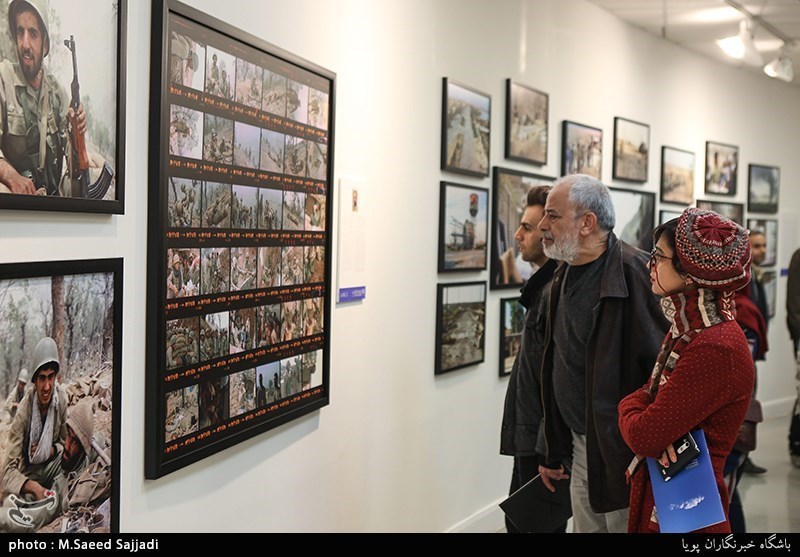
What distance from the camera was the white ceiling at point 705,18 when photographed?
268 inches

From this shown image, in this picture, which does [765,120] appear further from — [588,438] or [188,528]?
[188,528]

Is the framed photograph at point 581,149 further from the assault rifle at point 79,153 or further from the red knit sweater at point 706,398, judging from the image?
the assault rifle at point 79,153

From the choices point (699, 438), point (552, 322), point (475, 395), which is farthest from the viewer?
point (475, 395)

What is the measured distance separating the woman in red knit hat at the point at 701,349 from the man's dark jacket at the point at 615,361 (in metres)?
0.45

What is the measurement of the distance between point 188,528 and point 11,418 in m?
0.97

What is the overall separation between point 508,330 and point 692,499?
3.23m

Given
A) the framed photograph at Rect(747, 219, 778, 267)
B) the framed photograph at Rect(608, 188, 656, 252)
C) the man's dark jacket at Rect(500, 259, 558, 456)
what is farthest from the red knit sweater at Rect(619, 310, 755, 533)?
the framed photograph at Rect(747, 219, 778, 267)

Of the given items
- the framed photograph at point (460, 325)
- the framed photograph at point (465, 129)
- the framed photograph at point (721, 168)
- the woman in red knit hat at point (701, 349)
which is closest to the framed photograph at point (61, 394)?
the woman in red knit hat at point (701, 349)

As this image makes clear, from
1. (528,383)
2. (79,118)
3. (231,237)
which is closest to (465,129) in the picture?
(528,383)

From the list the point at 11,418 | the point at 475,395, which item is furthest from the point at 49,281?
the point at 475,395

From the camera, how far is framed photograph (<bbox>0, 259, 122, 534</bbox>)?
7.13 ft

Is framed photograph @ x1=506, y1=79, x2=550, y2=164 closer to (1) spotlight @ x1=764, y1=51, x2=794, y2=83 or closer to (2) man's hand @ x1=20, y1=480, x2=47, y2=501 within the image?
(1) spotlight @ x1=764, y1=51, x2=794, y2=83

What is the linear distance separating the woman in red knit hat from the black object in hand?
2cm
